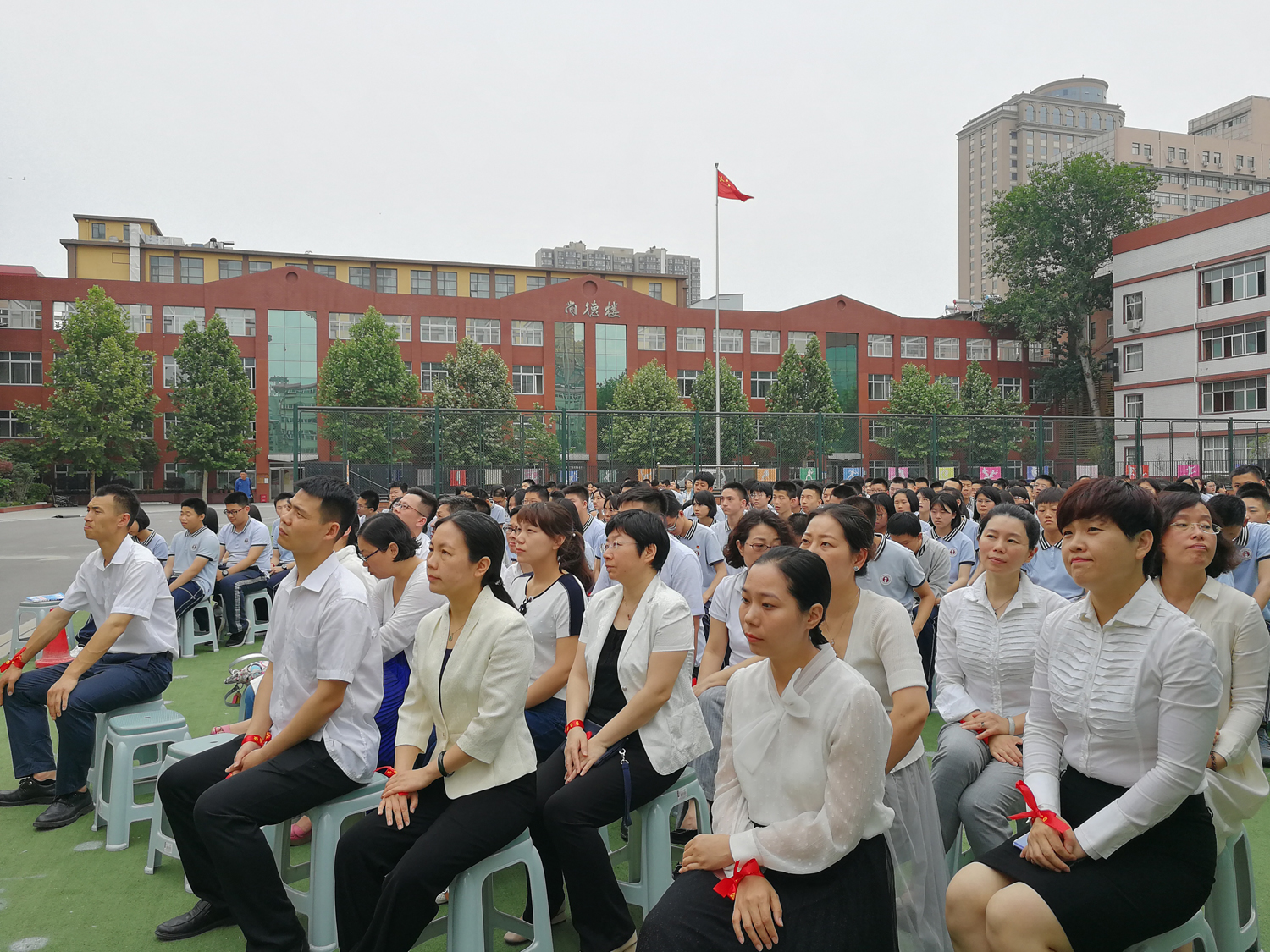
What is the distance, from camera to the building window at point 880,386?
42750 mm

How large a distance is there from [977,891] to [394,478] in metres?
11.6

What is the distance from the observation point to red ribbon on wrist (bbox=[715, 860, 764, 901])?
1871 mm

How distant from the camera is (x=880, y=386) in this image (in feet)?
141

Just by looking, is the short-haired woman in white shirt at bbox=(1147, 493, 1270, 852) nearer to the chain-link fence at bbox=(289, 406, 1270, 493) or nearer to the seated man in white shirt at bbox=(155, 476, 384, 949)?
the seated man in white shirt at bbox=(155, 476, 384, 949)

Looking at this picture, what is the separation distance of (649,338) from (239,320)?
17338 mm

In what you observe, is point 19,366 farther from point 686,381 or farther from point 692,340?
point 692,340

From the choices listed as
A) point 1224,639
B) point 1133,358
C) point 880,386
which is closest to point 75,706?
point 1224,639

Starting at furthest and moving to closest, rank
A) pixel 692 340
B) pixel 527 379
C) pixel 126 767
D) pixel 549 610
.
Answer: pixel 692 340 < pixel 527 379 < pixel 126 767 < pixel 549 610

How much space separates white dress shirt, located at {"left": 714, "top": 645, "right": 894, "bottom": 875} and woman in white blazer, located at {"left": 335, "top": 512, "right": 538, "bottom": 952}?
70 centimetres

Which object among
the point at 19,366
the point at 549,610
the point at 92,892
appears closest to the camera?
the point at 92,892

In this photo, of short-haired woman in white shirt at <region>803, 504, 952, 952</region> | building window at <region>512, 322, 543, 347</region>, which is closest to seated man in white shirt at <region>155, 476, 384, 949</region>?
short-haired woman in white shirt at <region>803, 504, 952, 952</region>

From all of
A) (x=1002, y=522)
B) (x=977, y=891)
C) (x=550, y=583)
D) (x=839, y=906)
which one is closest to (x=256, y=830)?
(x=550, y=583)

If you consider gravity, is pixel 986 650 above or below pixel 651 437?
below

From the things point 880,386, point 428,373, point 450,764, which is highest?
point 428,373
